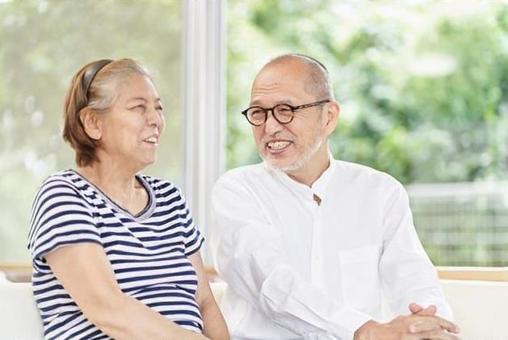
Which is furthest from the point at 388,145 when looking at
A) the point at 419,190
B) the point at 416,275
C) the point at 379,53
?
the point at 416,275

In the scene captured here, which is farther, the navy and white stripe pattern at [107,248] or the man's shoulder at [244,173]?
the man's shoulder at [244,173]

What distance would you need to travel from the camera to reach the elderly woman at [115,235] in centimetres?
221

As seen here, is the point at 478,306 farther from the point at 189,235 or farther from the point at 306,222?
the point at 189,235

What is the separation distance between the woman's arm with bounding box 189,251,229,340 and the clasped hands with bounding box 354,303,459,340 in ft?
1.16

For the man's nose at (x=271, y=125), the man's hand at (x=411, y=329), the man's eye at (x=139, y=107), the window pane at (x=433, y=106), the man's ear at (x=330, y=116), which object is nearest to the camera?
the man's hand at (x=411, y=329)

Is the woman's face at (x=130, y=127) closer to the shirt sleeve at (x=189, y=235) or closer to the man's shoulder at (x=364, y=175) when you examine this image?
the shirt sleeve at (x=189, y=235)

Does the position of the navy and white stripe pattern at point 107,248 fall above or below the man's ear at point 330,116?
below

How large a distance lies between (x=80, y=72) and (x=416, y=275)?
3.34ft

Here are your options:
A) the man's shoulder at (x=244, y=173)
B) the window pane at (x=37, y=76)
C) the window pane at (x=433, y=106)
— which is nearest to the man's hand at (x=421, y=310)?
the man's shoulder at (x=244, y=173)

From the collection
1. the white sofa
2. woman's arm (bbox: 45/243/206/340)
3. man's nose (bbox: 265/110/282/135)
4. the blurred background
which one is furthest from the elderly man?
the blurred background

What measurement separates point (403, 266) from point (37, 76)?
135 centimetres

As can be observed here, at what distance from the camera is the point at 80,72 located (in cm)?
243

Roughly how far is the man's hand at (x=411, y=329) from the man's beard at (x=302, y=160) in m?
0.49

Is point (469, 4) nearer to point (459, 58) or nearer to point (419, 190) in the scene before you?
point (459, 58)
